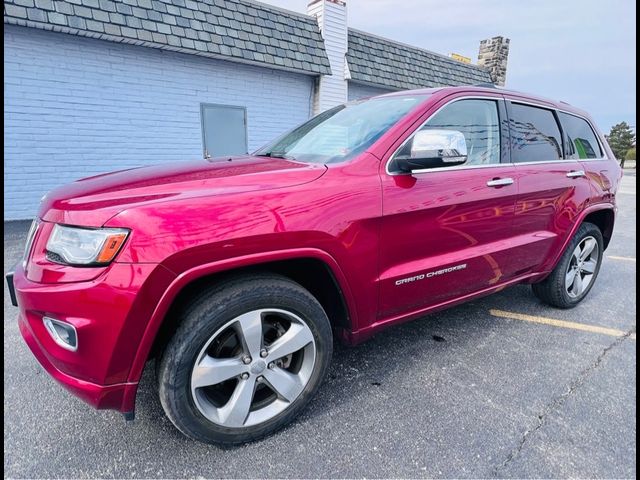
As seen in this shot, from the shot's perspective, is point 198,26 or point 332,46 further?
point 332,46

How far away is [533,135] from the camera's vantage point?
300 centimetres

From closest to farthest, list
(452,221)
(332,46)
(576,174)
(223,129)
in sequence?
(452,221) < (576,174) < (223,129) < (332,46)

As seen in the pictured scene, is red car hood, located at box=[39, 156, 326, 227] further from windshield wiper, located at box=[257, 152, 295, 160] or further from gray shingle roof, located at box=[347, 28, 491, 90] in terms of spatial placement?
gray shingle roof, located at box=[347, 28, 491, 90]

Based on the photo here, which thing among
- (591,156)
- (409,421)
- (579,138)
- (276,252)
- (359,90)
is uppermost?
(359,90)

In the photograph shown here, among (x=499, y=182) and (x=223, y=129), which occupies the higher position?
(x=223, y=129)

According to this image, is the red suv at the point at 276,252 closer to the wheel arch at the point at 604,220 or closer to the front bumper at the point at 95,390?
the front bumper at the point at 95,390

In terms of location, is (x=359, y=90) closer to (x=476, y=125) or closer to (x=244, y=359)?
(x=476, y=125)

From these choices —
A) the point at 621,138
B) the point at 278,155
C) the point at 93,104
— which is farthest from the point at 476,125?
the point at 621,138

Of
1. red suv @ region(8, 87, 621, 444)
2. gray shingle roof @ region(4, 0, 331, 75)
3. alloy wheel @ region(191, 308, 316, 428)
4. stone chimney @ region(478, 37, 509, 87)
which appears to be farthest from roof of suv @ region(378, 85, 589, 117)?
stone chimney @ region(478, 37, 509, 87)

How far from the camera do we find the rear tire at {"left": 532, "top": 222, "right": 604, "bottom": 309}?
11.0ft

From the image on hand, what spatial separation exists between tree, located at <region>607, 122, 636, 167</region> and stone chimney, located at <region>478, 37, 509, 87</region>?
43.6 metres

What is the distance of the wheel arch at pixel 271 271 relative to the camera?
62.3 inches

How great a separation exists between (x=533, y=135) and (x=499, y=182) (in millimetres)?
770

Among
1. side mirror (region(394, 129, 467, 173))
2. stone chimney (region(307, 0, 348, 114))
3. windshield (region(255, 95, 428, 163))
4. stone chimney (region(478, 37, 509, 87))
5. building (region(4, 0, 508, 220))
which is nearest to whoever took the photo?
side mirror (region(394, 129, 467, 173))
